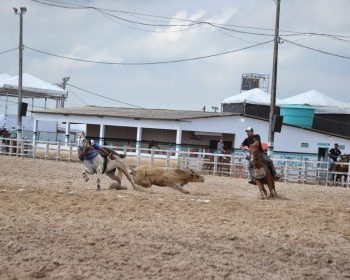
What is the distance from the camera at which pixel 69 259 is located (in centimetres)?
747

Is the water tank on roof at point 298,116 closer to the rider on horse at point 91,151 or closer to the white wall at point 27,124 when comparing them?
the white wall at point 27,124

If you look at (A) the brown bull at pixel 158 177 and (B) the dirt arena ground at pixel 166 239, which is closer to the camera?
(B) the dirt arena ground at pixel 166 239

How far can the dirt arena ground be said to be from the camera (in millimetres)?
7219

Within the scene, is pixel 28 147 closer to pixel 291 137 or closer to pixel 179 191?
pixel 291 137

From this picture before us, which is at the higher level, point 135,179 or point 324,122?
point 324,122

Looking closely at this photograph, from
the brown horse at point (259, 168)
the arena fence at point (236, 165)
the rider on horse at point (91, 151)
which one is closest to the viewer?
the brown horse at point (259, 168)

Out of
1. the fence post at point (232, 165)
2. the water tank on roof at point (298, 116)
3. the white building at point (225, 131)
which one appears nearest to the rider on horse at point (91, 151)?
the fence post at point (232, 165)

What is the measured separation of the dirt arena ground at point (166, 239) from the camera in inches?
284

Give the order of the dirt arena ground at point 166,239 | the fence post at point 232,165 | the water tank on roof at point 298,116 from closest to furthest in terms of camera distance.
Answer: the dirt arena ground at point 166,239 < the fence post at point 232,165 < the water tank on roof at point 298,116

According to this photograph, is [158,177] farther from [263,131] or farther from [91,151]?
[263,131]

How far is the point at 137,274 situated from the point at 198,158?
2084 cm

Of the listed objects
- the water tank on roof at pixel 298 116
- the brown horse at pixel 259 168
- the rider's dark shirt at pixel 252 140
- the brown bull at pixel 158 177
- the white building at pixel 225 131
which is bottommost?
the brown bull at pixel 158 177

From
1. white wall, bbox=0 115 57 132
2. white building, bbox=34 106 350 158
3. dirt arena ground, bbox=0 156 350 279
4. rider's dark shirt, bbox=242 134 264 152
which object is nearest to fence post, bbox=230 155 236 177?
white building, bbox=34 106 350 158

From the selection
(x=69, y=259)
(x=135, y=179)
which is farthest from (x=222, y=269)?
(x=135, y=179)
